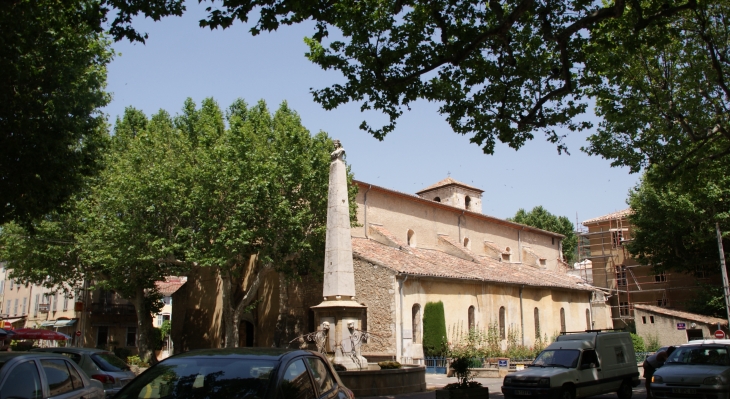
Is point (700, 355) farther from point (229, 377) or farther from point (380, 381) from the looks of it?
point (229, 377)

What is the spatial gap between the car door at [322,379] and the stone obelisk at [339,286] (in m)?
11.2

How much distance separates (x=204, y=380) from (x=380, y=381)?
11930mm

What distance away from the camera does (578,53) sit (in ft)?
38.7

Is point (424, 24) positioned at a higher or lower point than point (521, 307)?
higher


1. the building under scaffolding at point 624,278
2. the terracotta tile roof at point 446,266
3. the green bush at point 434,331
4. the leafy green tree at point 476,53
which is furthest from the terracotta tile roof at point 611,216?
the leafy green tree at point 476,53

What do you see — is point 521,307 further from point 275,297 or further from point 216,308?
point 216,308

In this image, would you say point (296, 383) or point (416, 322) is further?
point (416, 322)

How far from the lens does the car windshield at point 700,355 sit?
13.3 meters

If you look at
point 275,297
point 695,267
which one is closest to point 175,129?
point 275,297

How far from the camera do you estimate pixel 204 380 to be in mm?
5039

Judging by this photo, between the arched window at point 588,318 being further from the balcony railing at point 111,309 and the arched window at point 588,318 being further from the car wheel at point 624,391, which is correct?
the balcony railing at point 111,309

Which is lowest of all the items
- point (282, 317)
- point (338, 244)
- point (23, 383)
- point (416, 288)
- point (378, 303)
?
point (23, 383)

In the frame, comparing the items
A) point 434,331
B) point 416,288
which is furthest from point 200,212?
point 434,331

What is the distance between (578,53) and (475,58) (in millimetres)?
2039
